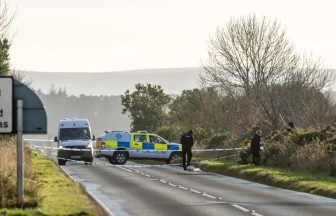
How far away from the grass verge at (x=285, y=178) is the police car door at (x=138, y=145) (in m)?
10.4

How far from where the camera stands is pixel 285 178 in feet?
93.2

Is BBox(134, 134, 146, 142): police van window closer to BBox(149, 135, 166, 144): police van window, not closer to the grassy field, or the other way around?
BBox(149, 135, 166, 144): police van window

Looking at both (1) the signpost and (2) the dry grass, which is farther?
(2) the dry grass

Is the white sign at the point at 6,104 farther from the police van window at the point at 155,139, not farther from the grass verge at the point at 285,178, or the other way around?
the police van window at the point at 155,139

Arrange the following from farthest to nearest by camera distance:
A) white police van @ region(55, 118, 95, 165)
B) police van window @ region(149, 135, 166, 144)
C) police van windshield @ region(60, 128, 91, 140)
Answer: police van window @ region(149, 135, 166, 144) < police van windshield @ region(60, 128, 91, 140) < white police van @ region(55, 118, 95, 165)

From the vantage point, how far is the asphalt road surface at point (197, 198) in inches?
730

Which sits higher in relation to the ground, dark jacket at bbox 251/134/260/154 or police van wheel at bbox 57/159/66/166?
dark jacket at bbox 251/134/260/154

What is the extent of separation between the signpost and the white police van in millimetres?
29926

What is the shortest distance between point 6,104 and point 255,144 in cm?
1992

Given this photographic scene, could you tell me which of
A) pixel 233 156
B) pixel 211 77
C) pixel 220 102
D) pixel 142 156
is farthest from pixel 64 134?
pixel 220 102

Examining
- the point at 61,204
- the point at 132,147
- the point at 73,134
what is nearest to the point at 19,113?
the point at 61,204

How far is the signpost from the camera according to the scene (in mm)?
16594

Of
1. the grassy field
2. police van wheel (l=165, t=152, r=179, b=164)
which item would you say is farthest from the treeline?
the grassy field

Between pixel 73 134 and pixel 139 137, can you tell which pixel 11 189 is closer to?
pixel 73 134
